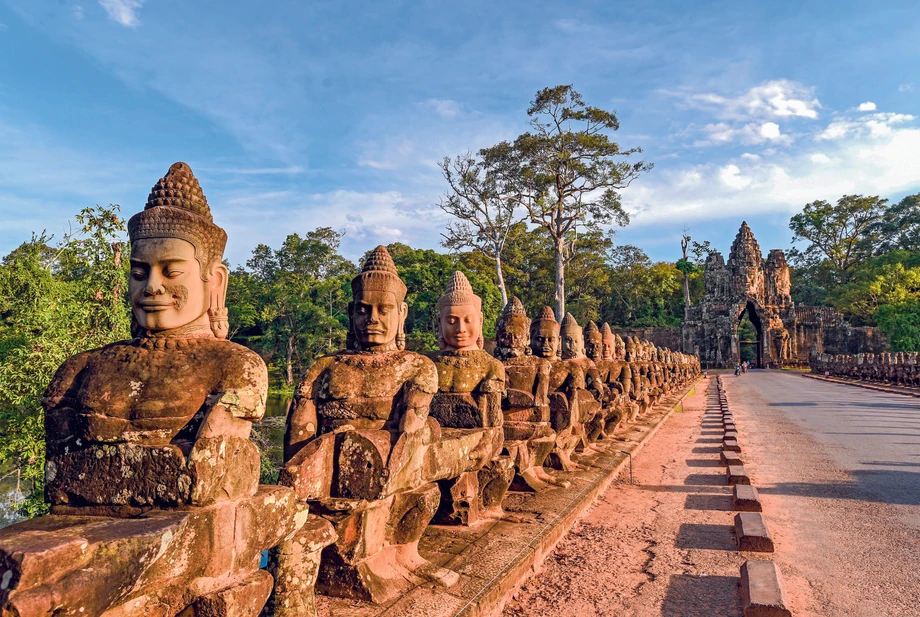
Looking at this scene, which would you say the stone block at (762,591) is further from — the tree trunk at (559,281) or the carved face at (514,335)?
the tree trunk at (559,281)

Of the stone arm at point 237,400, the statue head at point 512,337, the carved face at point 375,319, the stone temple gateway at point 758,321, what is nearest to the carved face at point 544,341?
the statue head at point 512,337

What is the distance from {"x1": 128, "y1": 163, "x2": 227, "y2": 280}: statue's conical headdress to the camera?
2.71 m

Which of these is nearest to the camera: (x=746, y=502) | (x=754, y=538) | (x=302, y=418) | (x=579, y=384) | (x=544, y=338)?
(x=302, y=418)

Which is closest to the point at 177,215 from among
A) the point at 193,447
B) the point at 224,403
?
the point at 224,403

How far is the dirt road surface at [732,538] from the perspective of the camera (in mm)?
4055

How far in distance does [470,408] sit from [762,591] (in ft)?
7.52

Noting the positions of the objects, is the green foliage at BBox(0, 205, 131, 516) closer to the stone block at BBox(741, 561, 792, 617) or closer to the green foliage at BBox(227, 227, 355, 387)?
the stone block at BBox(741, 561, 792, 617)

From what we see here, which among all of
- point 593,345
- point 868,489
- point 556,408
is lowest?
point 868,489

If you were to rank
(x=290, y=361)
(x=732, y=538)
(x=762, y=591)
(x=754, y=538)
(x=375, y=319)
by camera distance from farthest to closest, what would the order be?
(x=290, y=361) → (x=732, y=538) → (x=754, y=538) → (x=375, y=319) → (x=762, y=591)

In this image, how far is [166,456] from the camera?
2266 mm

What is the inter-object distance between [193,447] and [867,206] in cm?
7626

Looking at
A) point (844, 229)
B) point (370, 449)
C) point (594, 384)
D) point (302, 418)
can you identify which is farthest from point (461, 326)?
point (844, 229)

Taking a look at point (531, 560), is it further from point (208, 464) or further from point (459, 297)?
point (208, 464)

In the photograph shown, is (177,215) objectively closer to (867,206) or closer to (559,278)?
(559,278)
